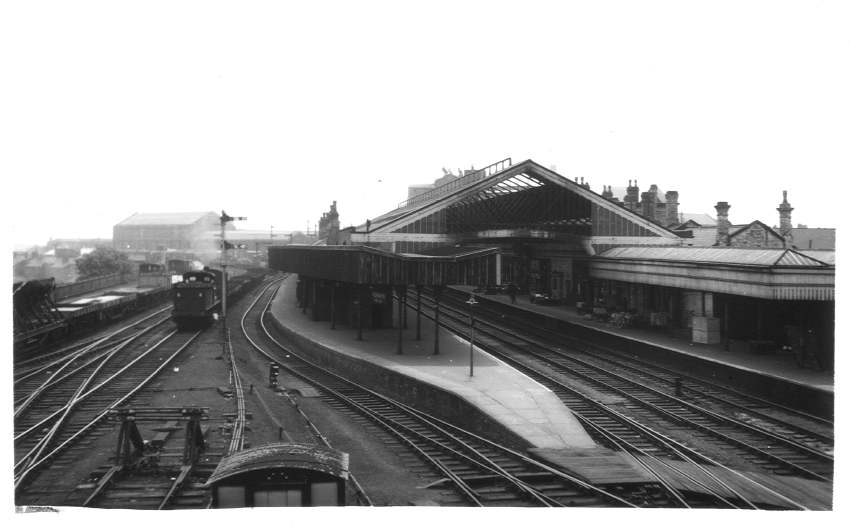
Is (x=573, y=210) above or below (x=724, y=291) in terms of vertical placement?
above

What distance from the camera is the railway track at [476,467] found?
9.48 metres

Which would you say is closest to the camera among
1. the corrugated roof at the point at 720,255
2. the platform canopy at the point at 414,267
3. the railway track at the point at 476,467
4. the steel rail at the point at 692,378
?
the railway track at the point at 476,467

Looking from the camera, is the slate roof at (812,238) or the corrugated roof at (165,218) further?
the corrugated roof at (165,218)

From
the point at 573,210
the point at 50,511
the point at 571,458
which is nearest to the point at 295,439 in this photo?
the point at 50,511

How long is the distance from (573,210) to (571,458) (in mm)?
20034

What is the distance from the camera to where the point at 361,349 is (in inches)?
836

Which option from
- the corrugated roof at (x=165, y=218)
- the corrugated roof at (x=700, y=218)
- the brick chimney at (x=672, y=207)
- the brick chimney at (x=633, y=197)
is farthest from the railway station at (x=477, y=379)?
the corrugated roof at (x=700, y=218)

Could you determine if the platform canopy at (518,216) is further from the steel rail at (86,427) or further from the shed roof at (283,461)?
the shed roof at (283,461)

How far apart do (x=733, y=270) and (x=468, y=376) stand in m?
9.07

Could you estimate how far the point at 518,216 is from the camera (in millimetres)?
33375

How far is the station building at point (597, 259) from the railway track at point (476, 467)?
584 centimetres

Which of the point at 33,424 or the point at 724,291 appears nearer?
the point at 33,424

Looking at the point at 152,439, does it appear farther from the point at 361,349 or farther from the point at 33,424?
the point at 361,349

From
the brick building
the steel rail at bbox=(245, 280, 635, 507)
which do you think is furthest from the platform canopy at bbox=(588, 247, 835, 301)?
the brick building
